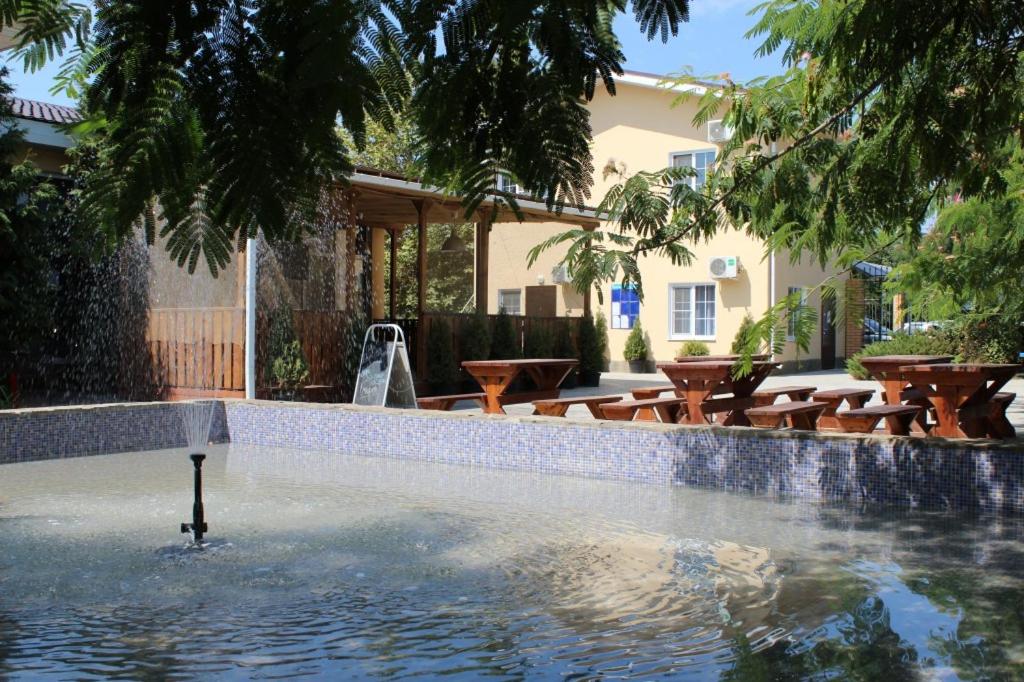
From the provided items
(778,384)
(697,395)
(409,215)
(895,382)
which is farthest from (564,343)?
(697,395)

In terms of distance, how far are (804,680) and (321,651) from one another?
74.8 inches

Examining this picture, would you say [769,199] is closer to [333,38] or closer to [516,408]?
[333,38]

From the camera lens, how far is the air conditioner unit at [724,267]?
24.3 meters

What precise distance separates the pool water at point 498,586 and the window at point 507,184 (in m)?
1.86

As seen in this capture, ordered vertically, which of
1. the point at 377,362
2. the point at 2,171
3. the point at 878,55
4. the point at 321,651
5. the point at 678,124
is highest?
the point at 678,124

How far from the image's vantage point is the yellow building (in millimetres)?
24609

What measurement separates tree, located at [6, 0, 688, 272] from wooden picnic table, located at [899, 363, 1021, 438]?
22.5 ft

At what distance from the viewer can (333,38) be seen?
9.18 ft

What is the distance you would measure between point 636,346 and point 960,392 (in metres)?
16.2

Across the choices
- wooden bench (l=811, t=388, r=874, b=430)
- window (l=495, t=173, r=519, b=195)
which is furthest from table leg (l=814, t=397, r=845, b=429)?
window (l=495, t=173, r=519, b=195)

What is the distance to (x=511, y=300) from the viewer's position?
91.0 ft

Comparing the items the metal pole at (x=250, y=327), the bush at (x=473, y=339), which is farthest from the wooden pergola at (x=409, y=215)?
the metal pole at (x=250, y=327)

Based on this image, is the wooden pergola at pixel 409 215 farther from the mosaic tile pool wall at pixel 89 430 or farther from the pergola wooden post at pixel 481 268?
the mosaic tile pool wall at pixel 89 430

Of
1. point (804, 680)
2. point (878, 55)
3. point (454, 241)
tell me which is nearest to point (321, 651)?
point (804, 680)
